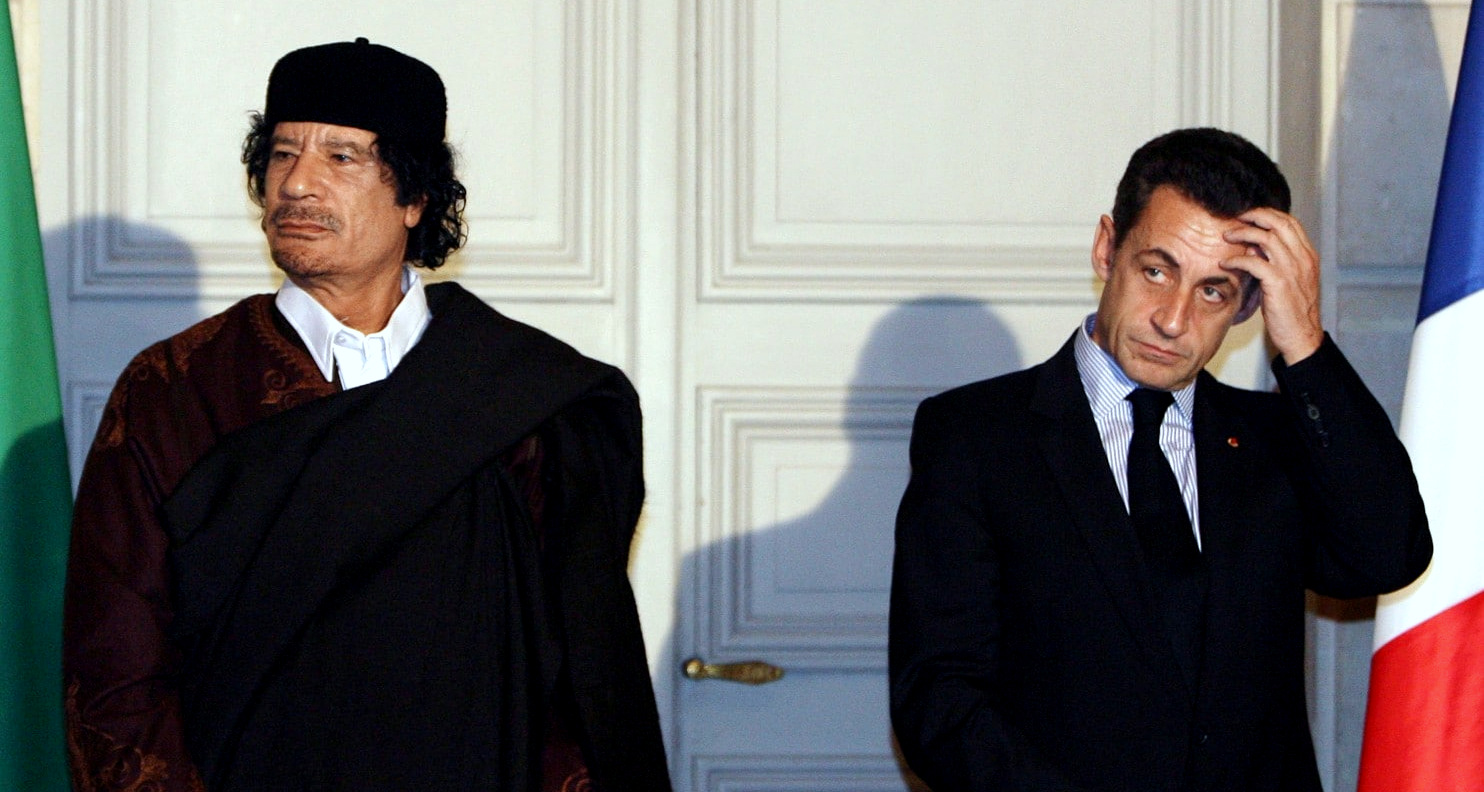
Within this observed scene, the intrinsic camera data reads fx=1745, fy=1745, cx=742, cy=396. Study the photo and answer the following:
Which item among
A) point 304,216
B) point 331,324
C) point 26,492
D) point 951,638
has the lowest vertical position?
point 951,638

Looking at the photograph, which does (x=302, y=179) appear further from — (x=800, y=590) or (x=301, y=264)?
(x=800, y=590)

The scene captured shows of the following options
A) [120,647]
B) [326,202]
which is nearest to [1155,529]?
[326,202]

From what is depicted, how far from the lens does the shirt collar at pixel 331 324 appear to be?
81.1 inches

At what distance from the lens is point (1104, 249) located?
7.10 ft

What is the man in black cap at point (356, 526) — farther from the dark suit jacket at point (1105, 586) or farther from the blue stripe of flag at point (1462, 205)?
the blue stripe of flag at point (1462, 205)

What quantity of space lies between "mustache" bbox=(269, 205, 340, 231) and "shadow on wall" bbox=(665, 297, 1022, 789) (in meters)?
0.96

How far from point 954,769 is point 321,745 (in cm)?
69

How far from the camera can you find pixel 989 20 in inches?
116

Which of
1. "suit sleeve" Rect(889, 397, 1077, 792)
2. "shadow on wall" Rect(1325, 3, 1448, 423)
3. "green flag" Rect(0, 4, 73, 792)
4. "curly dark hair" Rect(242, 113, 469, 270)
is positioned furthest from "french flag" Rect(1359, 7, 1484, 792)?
"green flag" Rect(0, 4, 73, 792)

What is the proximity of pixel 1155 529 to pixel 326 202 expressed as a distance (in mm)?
1045

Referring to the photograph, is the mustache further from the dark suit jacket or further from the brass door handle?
the brass door handle

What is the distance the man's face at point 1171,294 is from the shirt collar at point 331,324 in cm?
84

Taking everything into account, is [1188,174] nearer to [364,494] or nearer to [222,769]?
[364,494]

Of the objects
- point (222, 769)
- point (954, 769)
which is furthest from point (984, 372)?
point (222, 769)
